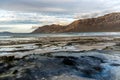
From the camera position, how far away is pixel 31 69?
1232 centimetres

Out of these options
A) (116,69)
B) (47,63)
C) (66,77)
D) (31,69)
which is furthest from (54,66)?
(116,69)

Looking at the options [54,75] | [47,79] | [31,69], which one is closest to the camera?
[47,79]

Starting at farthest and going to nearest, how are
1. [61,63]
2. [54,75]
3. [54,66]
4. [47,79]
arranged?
[61,63], [54,66], [54,75], [47,79]

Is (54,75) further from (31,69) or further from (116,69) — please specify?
(116,69)

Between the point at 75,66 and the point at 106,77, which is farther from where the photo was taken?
the point at 75,66

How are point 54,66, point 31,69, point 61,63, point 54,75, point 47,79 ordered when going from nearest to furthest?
point 47,79, point 54,75, point 31,69, point 54,66, point 61,63

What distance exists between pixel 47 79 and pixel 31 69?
182 cm

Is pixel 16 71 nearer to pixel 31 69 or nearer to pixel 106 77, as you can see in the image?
pixel 31 69

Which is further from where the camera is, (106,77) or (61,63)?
(61,63)

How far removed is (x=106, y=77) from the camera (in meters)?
11.8

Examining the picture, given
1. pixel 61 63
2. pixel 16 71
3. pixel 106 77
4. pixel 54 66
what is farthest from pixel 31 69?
pixel 106 77

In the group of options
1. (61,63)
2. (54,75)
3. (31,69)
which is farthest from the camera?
(61,63)

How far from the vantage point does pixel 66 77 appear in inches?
438

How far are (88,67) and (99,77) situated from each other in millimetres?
2315
